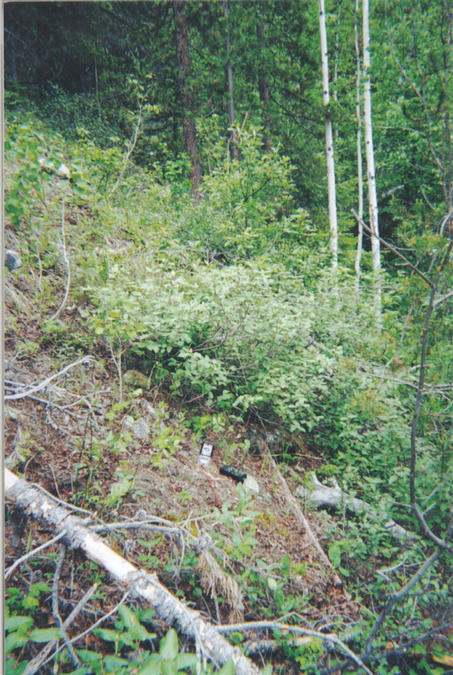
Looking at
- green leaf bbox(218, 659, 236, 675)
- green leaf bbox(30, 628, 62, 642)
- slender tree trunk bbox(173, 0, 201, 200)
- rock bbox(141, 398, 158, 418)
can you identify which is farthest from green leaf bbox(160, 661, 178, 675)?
slender tree trunk bbox(173, 0, 201, 200)

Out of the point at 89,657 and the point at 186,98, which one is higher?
the point at 186,98

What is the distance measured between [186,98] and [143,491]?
8270mm

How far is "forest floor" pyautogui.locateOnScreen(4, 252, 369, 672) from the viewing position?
1.85m

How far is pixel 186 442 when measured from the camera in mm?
3012

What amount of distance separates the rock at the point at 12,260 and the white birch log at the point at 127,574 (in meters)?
1.88

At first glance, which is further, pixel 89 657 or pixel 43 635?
pixel 89 657

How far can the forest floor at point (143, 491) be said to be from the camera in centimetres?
185

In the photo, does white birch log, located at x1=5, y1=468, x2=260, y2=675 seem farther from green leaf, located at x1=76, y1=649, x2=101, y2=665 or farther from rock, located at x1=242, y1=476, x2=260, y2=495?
rock, located at x1=242, y1=476, x2=260, y2=495

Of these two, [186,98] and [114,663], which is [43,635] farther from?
[186,98]

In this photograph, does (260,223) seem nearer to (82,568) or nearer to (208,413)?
(208,413)

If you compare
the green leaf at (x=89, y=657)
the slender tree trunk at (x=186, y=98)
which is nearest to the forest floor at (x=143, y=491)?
the green leaf at (x=89, y=657)

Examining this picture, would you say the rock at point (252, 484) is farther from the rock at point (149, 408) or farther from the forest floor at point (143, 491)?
the rock at point (149, 408)

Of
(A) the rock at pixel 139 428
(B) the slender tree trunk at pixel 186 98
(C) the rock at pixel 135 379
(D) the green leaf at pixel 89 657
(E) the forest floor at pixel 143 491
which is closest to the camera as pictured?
(D) the green leaf at pixel 89 657

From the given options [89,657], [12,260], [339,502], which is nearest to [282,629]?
[89,657]
